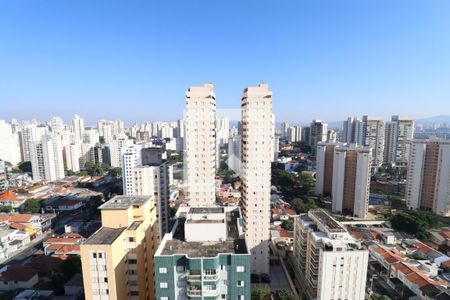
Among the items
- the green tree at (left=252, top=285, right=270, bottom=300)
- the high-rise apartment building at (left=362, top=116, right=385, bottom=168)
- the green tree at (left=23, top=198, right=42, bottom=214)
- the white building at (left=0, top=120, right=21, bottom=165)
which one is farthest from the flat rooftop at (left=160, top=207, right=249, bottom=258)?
the white building at (left=0, top=120, right=21, bottom=165)

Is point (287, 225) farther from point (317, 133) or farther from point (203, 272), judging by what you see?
point (317, 133)

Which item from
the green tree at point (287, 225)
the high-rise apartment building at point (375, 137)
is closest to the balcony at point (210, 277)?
the green tree at point (287, 225)

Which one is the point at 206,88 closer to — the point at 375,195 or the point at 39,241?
the point at 39,241

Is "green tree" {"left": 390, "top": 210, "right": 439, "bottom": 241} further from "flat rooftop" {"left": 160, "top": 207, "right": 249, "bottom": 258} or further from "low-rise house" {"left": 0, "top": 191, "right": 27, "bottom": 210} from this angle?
"low-rise house" {"left": 0, "top": 191, "right": 27, "bottom": 210}

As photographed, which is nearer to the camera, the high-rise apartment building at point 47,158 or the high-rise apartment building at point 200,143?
the high-rise apartment building at point 200,143

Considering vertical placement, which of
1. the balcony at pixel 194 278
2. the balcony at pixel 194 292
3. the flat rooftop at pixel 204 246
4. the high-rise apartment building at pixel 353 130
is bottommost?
the balcony at pixel 194 292

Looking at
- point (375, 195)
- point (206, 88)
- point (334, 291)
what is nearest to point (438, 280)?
point (334, 291)

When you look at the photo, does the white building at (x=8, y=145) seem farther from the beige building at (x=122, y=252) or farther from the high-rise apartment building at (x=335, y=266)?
the high-rise apartment building at (x=335, y=266)
